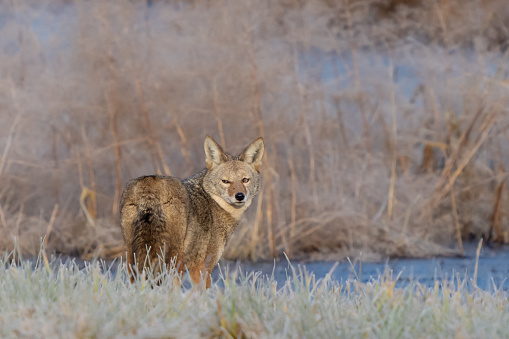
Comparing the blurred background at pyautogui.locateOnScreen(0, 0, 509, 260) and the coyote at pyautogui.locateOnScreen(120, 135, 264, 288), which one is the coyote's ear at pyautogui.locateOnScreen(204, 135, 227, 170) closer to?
the coyote at pyautogui.locateOnScreen(120, 135, 264, 288)

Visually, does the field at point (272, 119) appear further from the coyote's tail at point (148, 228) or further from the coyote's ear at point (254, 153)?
the coyote's tail at point (148, 228)

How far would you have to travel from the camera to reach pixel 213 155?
415cm

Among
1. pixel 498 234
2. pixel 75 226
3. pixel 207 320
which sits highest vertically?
pixel 207 320

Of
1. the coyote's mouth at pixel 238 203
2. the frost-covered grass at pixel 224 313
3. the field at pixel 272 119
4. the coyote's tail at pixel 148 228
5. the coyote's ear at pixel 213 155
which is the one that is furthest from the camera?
the field at pixel 272 119

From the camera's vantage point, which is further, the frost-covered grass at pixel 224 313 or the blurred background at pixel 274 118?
the blurred background at pixel 274 118

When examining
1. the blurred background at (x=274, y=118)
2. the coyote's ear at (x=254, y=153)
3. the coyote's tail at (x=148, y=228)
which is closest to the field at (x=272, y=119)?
the blurred background at (x=274, y=118)

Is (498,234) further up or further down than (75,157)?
further down

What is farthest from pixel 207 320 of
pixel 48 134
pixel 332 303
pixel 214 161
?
pixel 48 134

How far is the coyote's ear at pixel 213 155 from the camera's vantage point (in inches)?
162

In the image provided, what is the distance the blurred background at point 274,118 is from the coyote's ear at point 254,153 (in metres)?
1.80

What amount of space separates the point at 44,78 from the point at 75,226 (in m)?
→ 1.74

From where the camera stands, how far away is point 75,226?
22.6ft

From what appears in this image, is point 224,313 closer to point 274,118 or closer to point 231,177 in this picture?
point 231,177

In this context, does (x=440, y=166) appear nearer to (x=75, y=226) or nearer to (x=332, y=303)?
(x=75, y=226)
